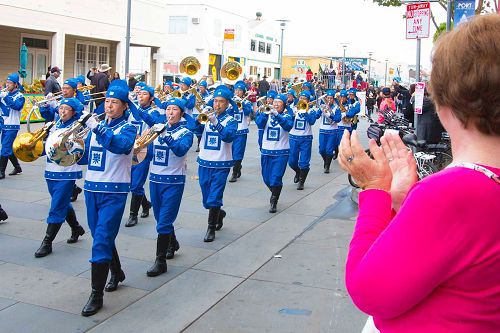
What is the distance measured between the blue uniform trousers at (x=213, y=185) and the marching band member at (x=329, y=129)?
6.55 metres

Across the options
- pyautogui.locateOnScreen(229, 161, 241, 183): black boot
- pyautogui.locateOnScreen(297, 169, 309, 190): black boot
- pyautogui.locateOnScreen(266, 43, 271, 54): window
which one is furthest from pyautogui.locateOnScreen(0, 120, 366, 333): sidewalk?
pyautogui.locateOnScreen(266, 43, 271, 54): window

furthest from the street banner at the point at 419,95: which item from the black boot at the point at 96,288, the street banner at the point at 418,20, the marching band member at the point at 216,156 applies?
the black boot at the point at 96,288

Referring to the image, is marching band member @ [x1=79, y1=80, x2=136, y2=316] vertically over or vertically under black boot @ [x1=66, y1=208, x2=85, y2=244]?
over

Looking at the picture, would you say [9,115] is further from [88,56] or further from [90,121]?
[88,56]

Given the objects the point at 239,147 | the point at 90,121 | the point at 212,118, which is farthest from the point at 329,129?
the point at 90,121

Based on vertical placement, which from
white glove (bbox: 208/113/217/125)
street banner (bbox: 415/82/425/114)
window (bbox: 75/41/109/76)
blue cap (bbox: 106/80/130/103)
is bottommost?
white glove (bbox: 208/113/217/125)

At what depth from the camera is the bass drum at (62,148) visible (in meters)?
5.49

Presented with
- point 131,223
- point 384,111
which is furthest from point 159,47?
point 131,223

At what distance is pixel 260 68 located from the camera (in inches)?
2112

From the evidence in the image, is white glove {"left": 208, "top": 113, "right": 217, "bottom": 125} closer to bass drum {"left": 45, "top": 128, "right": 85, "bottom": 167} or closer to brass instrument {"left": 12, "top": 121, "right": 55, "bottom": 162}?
bass drum {"left": 45, "top": 128, "right": 85, "bottom": 167}

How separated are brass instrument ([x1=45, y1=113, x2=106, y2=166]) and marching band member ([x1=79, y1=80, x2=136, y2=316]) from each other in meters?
0.20

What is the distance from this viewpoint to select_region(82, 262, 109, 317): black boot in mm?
4781

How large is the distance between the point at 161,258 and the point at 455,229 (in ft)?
16.0

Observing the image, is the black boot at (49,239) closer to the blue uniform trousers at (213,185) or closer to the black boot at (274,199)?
the blue uniform trousers at (213,185)
